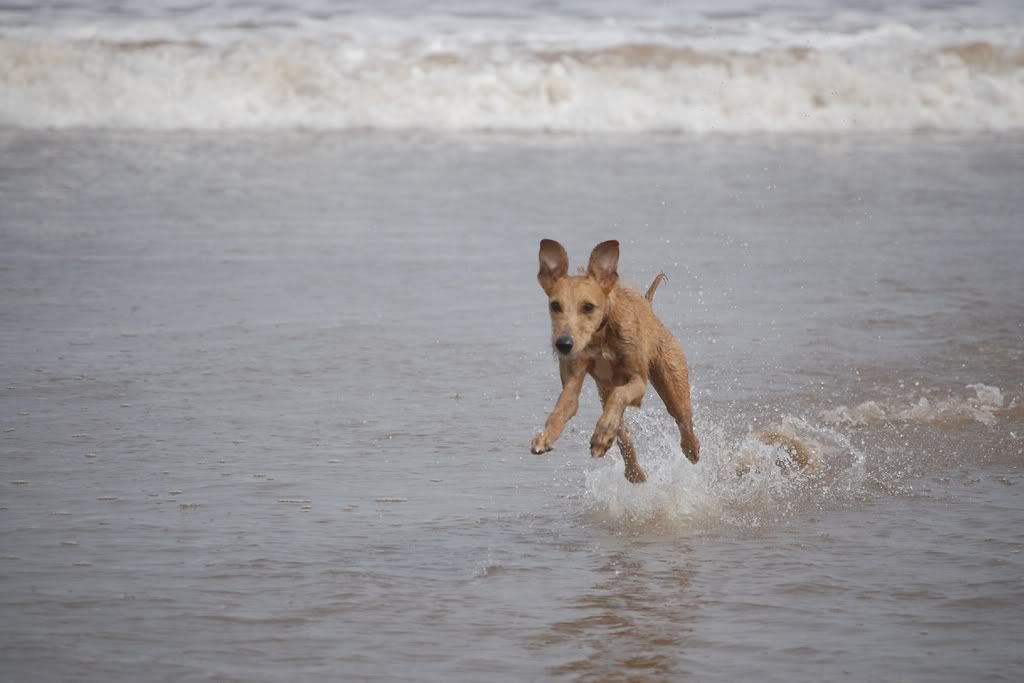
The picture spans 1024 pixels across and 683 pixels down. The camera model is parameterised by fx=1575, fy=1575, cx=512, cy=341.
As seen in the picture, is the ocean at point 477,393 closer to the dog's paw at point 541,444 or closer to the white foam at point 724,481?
the white foam at point 724,481

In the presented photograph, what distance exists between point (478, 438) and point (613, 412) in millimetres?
1903

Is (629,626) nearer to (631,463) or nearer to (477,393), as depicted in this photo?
(631,463)

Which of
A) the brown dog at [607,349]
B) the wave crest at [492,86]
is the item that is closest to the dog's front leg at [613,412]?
the brown dog at [607,349]

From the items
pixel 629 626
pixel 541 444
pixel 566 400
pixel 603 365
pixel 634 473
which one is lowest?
pixel 629 626

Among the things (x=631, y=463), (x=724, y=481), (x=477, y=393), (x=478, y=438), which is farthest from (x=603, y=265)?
(x=477, y=393)

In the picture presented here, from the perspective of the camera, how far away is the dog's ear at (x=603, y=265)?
18.3 ft

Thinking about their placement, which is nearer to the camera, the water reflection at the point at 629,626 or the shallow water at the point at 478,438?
the water reflection at the point at 629,626

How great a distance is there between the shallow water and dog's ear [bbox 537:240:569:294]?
99 cm

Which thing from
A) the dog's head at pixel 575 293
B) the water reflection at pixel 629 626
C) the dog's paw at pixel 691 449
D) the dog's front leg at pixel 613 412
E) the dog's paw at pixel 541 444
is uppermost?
the dog's head at pixel 575 293

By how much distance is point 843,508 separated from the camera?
20.9ft

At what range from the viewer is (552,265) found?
555 centimetres

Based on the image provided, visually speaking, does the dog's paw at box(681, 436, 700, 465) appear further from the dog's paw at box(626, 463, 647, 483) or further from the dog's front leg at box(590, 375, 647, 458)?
the dog's front leg at box(590, 375, 647, 458)

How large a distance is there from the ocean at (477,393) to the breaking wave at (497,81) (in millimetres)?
118

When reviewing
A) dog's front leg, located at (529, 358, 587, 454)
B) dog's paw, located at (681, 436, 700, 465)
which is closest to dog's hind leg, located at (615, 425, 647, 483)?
dog's paw, located at (681, 436, 700, 465)
